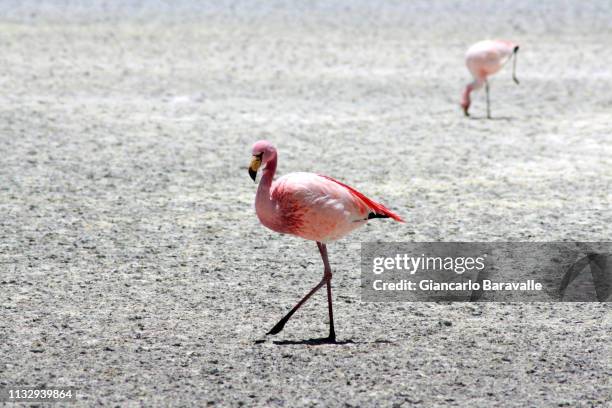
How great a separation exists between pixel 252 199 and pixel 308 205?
336cm

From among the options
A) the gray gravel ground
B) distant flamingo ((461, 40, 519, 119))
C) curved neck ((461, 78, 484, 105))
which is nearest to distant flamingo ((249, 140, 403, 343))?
the gray gravel ground

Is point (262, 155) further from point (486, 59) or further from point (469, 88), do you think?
point (486, 59)

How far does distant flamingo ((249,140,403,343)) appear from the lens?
5.67 meters

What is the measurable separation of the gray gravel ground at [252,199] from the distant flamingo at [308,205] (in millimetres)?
602

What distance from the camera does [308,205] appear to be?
5656 millimetres

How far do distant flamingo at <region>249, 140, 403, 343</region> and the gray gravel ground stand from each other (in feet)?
1.98

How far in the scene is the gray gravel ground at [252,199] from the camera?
5371 mm

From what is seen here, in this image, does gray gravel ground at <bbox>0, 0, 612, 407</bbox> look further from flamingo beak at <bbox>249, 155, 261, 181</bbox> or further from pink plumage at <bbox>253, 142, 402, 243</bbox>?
flamingo beak at <bbox>249, 155, 261, 181</bbox>

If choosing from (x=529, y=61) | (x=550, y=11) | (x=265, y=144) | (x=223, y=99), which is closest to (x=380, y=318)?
(x=265, y=144)

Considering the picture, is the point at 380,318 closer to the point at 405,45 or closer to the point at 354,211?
the point at 354,211

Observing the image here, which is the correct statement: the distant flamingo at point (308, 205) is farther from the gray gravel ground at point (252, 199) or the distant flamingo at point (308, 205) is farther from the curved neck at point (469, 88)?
the curved neck at point (469, 88)

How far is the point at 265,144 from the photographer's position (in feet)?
19.3

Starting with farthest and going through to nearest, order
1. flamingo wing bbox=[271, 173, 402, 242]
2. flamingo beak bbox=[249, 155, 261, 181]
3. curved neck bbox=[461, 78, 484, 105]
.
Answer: curved neck bbox=[461, 78, 484, 105] → flamingo beak bbox=[249, 155, 261, 181] → flamingo wing bbox=[271, 173, 402, 242]

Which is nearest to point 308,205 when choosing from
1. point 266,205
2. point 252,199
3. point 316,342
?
point 266,205
